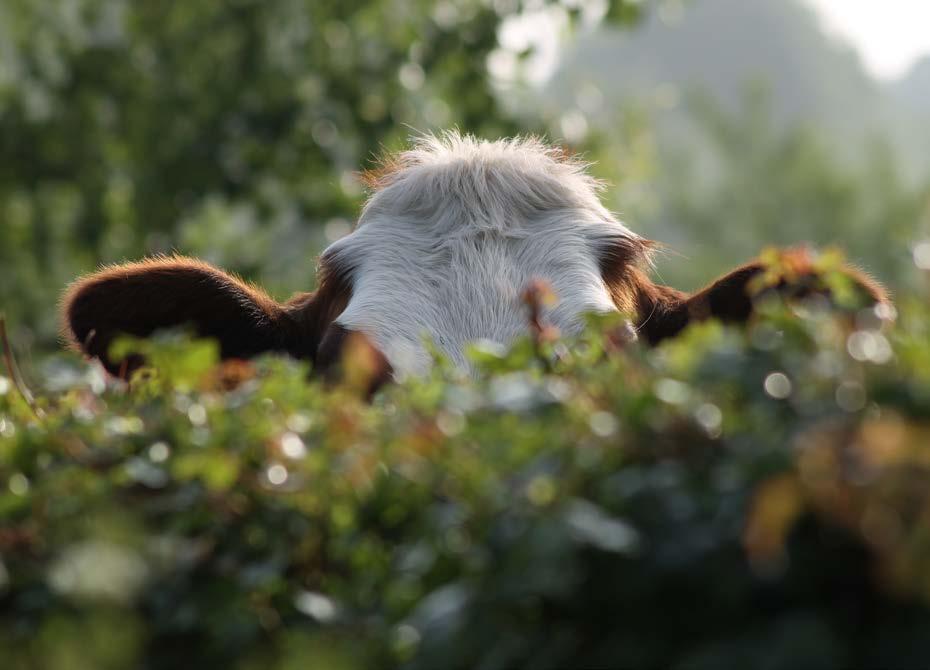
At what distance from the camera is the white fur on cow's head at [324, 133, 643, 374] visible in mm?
4035

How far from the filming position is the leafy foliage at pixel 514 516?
1447mm

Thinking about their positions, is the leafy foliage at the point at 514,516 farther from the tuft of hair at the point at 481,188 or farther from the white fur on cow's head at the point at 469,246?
the tuft of hair at the point at 481,188

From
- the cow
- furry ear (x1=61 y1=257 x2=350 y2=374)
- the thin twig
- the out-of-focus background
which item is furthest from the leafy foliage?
the out-of-focus background

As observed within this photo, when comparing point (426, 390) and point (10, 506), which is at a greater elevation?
point (426, 390)

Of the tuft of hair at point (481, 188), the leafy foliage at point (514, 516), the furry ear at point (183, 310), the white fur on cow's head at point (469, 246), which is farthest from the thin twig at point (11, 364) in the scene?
the tuft of hair at point (481, 188)

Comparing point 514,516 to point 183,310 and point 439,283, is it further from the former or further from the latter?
point 183,310

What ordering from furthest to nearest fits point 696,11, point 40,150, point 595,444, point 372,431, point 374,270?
1. point 696,11
2. point 40,150
3. point 374,270
4. point 372,431
5. point 595,444

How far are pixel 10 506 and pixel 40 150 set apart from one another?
681 inches

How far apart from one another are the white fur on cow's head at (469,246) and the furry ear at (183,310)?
0.29 m

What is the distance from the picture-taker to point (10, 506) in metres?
1.95

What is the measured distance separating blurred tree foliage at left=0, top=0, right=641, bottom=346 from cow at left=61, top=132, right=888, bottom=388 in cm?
1265

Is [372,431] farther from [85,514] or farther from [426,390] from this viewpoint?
[85,514]

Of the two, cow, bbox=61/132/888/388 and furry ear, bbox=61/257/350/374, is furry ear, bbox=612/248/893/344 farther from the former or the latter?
furry ear, bbox=61/257/350/374

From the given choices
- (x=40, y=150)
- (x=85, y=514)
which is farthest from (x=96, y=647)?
(x=40, y=150)
